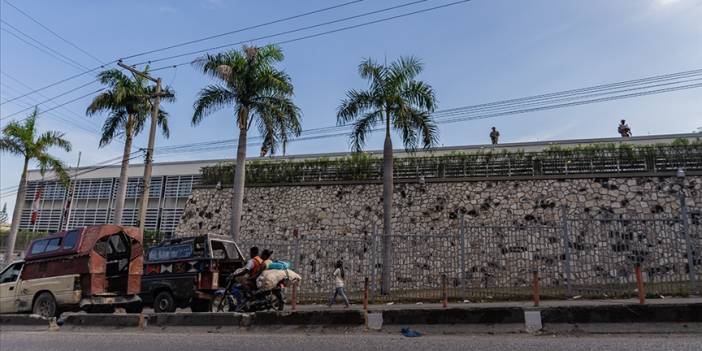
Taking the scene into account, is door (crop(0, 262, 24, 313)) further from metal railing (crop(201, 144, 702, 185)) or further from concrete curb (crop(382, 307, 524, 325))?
metal railing (crop(201, 144, 702, 185))

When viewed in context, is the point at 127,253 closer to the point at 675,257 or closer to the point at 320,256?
the point at 320,256

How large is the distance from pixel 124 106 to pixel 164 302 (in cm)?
1285

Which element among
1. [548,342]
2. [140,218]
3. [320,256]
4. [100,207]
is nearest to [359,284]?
[320,256]

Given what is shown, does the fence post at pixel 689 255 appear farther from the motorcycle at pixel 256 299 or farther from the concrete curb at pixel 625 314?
the motorcycle at pixel 256 299

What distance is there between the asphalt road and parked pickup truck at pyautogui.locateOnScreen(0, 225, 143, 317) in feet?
8.62

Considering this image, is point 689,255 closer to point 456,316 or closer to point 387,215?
point 456,316

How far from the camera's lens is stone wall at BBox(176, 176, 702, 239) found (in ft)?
58.6

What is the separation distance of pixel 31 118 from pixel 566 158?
2625cm

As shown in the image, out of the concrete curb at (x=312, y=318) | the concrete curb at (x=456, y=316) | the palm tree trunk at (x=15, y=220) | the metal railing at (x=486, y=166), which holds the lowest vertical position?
the concrete curb at (x=312, y=318)

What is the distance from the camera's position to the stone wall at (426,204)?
58.6ft

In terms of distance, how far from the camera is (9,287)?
11938 millimetres

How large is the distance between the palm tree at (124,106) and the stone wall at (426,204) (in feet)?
13.0

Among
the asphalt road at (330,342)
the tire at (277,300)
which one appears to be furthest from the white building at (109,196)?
the asphalt road at (330,342)

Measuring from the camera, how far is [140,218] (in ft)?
63.2
